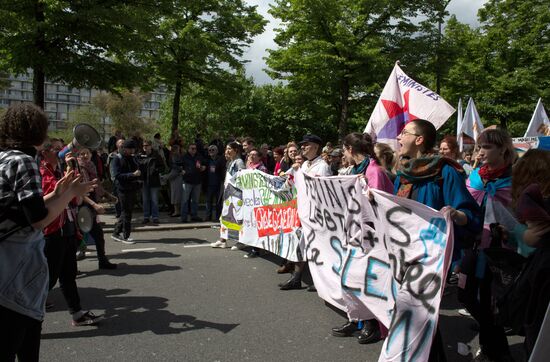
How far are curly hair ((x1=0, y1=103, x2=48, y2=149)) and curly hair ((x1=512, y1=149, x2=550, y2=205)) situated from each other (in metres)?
3.09

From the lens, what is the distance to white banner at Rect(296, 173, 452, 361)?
3.13m

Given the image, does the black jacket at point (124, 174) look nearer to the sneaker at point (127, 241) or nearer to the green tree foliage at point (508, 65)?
the sneaker at point (127, 241)

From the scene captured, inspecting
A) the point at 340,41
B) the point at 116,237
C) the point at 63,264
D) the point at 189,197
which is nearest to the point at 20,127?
the point at 63,264

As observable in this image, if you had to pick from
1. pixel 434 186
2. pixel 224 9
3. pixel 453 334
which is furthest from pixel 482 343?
pixel 224 9

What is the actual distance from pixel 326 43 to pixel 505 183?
18.1 metres

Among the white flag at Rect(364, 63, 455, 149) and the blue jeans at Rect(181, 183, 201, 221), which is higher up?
the white flag at Rect(364, 63, 455, 149)

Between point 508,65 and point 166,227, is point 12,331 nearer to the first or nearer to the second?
point 166,227

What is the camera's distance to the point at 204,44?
59.4 ft

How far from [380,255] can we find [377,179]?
77 cm

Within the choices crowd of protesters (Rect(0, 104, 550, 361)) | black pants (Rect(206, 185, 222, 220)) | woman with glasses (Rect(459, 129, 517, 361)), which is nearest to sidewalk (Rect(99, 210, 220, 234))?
black pants (Rect(206, 185, 222, 220))

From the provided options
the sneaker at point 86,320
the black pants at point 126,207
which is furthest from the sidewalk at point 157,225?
the sneaker at point 86,320

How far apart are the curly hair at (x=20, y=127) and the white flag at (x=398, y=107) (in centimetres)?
377

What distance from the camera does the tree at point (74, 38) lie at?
36.5 ft

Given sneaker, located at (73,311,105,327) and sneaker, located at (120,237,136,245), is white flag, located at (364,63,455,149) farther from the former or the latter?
sneaker, located at (120,237,136,245)
